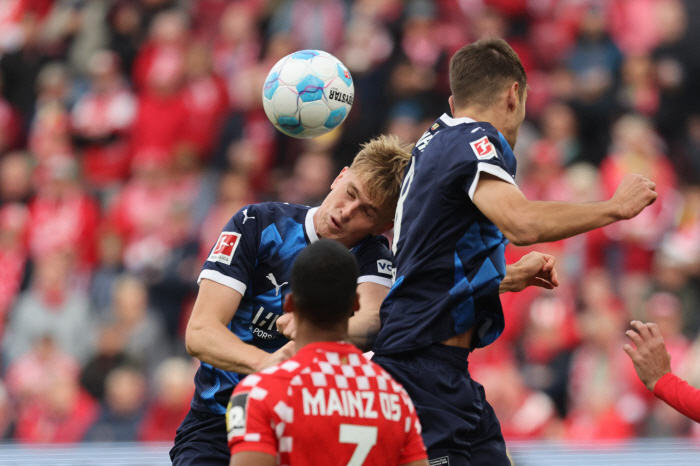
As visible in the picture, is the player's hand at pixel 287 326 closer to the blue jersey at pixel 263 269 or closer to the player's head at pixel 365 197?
the blue jersey at pixel 263 269

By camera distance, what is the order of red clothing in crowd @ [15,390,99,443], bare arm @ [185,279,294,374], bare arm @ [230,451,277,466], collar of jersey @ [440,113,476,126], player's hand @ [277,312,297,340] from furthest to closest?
red clothing in crowd @ [15,390,99,443] → collar of jersey @ [440,113,476,126] → bare arm @ [185,279,294,374] → player's hand @ [277,312,297,340] → bare arm @ [230,451,277,466]

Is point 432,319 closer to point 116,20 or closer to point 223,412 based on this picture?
point 223,412

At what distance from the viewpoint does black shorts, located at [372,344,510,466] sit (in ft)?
11.2

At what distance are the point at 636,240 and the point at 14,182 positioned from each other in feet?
25.2

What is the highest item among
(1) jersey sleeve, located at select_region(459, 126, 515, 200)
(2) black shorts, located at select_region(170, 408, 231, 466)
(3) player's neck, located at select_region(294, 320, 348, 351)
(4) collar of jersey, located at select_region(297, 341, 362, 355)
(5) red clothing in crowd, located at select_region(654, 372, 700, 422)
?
(1) jersey sleeve, located at select_region(459, 126, 515, 200)

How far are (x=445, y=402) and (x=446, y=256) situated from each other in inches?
22.6

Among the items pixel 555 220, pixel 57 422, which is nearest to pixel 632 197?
pixel 555 220

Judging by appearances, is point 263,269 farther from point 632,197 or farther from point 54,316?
point 54,316

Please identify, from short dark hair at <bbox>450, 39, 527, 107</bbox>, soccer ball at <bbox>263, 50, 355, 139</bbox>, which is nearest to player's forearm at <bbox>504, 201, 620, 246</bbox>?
short dark hair at <bbox>450, 39, 527, 107</bbox>

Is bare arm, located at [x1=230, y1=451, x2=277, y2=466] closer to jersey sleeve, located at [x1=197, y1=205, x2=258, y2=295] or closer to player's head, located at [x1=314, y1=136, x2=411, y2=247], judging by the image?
jersey sleeve, located at [x1=197, y1=205, x2=258, y2=295]

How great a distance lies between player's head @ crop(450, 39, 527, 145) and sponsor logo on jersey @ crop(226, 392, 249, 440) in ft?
5.42

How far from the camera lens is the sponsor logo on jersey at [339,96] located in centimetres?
457

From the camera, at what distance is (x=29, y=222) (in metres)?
11.1

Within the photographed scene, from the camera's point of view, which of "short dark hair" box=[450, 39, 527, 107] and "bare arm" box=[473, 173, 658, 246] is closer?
"bare arm" box=[473, 173, 658, 246]
